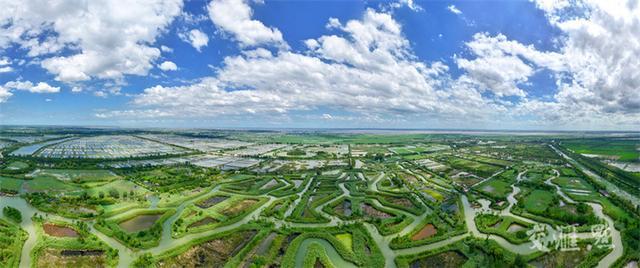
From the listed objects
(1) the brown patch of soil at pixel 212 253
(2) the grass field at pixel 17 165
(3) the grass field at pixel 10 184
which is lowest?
(1) the brown patch of soil at pixel 212 253

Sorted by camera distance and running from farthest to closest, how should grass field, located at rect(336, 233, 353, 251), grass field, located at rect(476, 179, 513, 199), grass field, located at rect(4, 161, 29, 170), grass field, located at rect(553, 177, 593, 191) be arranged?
grass field, located at rect(4, 161, 29, 170), grass field, located at rect(553, 177, 593, 191), grass field, located at rect(476, 179, 513, 199), grass field, located at rect(336, 233, 353, 251)

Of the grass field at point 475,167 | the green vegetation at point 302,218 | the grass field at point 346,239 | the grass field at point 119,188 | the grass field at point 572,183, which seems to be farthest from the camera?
the grass field at point 475,167

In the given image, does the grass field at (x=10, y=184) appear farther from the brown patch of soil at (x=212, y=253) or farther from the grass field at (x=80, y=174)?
the brown patch of soil at (x=212, y=253)

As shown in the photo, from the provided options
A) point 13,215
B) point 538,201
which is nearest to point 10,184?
point 13,215

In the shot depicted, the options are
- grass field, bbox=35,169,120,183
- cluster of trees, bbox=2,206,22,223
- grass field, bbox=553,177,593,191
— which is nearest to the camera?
cluster of trees, bbox=2,206,22,223

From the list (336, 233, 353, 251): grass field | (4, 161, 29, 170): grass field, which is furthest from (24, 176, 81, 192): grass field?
(336, 233, 353, 251): grass field

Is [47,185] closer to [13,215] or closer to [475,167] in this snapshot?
[13,215]

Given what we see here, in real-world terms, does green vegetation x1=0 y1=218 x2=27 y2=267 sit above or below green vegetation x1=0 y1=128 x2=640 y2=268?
above

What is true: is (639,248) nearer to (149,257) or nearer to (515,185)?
(515,185)

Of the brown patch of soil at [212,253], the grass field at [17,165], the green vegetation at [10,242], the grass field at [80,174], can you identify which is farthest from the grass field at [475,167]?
the grass field at [17,165]

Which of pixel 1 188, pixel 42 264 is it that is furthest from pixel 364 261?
pixel 1 188

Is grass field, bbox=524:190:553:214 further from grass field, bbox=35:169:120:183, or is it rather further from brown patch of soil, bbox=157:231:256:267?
grass field, bbox=35:169:120:183
